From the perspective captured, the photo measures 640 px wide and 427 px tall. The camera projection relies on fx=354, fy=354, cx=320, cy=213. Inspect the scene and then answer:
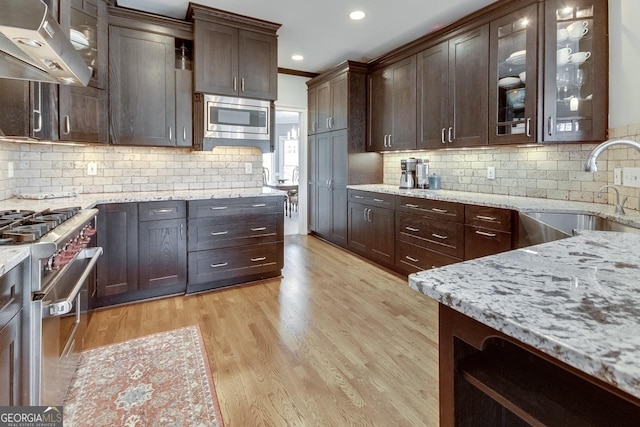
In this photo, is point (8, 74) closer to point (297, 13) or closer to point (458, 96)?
point (297, 13)

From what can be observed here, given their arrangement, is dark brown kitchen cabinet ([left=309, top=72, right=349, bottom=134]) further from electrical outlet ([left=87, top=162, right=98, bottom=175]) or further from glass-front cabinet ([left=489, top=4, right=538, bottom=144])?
electrical outlet ([left=87, top=162, right=98, bottom=175])

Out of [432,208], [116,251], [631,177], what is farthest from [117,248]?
[631,177]

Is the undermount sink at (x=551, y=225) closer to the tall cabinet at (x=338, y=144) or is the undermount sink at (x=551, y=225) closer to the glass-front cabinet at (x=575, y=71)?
the glass-front cabinet at (x=575, y=71)

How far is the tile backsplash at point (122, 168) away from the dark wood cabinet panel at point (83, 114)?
33 cm

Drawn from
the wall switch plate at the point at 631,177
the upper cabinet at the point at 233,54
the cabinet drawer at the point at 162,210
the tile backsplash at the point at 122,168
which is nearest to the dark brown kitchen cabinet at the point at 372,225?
the tile backsplash at the point at 122,168

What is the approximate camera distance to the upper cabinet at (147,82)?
3.08 m

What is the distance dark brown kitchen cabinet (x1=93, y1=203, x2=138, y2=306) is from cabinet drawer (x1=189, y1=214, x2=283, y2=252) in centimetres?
46

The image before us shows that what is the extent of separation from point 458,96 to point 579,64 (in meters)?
0.95

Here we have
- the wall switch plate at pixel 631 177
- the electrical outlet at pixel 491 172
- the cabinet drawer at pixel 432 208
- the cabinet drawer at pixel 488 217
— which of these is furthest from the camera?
the electrical outlet at pixel 491 172

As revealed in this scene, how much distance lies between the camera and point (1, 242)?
128cm

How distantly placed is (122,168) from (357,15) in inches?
106

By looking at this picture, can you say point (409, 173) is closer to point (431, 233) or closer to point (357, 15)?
point (431, 233)

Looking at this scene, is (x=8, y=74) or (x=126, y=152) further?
(x=126, y=152)

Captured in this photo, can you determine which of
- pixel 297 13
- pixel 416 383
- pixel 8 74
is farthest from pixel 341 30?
pixel 416 383
